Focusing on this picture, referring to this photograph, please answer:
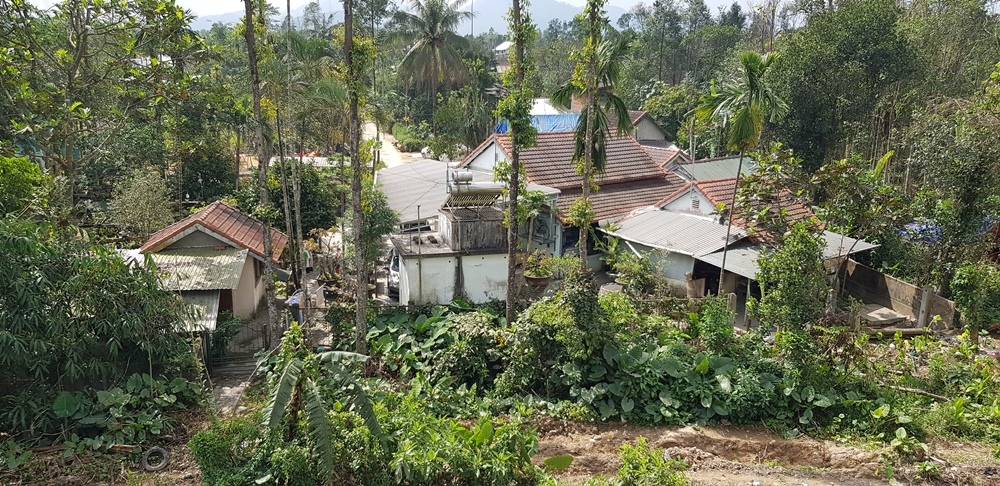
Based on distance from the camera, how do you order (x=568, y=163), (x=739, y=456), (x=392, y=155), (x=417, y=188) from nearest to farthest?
(x=739, y=456), (x=417, y=188), (x=568, y=163), (x=392, y=155)

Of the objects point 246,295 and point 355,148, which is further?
point 246,295

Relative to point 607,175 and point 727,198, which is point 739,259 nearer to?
point 727,198

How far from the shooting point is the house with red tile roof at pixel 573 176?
19.8m

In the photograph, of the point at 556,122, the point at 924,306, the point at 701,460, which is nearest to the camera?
the point at 701,460

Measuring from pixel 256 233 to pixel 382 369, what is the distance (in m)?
6.33

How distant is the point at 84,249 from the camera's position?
993cm

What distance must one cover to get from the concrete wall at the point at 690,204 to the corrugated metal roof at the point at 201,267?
13421 mm

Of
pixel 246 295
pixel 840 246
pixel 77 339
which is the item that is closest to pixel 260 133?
pixel 246 295

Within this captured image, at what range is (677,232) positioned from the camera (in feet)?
58.3

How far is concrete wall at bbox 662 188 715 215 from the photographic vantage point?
19188mm

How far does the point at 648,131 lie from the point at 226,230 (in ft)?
93.5

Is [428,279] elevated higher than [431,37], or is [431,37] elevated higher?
[431,37]

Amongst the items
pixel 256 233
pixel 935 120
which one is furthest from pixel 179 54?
pixel 935 120

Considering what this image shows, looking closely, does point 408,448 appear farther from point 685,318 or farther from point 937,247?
point 937,247
